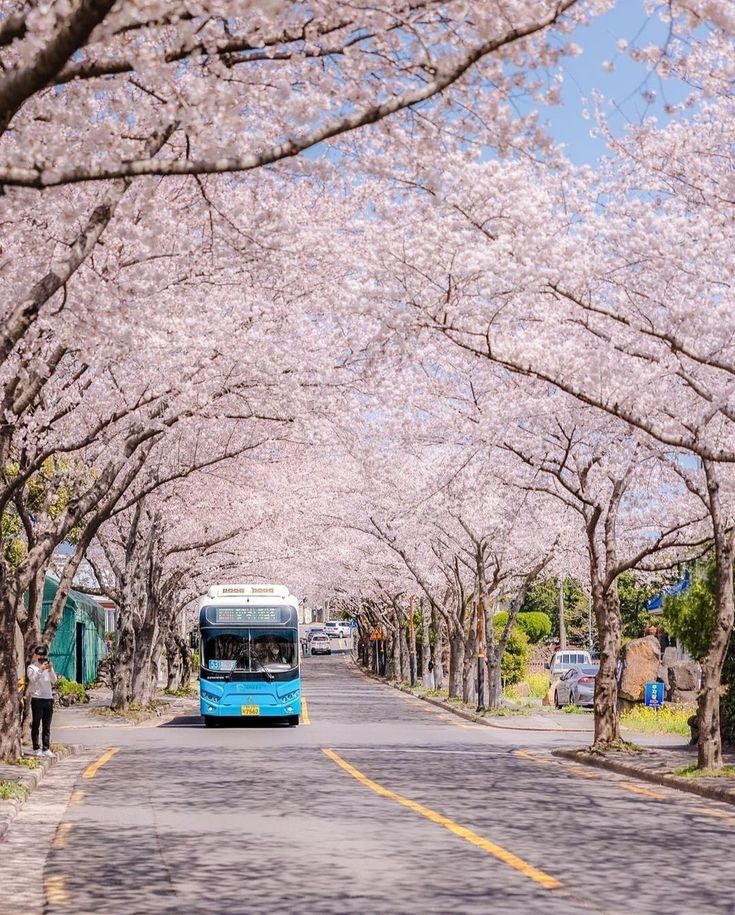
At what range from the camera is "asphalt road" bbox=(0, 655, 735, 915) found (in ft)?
29.8

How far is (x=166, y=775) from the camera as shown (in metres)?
19.1

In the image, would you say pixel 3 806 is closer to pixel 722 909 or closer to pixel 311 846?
pixel 311 846

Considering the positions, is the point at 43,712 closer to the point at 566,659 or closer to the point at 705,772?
the point at 705,772

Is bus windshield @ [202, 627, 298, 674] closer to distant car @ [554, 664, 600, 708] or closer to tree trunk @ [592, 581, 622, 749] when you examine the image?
tree trunk @ [592, 581, 622, 749]

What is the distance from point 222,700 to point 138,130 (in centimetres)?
2182

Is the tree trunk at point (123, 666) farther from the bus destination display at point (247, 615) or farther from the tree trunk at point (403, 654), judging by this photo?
the tree trunk at point (403, 654)

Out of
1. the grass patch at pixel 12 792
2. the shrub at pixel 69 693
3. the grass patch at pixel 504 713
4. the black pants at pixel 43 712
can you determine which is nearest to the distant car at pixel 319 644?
the shrub at pixel 69 693

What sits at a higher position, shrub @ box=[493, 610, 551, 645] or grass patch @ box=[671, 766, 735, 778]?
shrub @ box=[493, 610, 551, 645]

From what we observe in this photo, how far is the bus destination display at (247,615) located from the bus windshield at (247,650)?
0.22m

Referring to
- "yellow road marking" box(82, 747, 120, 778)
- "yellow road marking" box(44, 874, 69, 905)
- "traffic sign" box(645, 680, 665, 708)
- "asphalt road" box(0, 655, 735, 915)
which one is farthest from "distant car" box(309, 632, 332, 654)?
"yellow road marking" box(44, 874, 69, 905)

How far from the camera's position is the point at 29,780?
1761 cm

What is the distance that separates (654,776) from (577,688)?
943 inches

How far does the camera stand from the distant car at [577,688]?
42438mm

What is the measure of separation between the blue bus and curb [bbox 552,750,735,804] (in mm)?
9983
